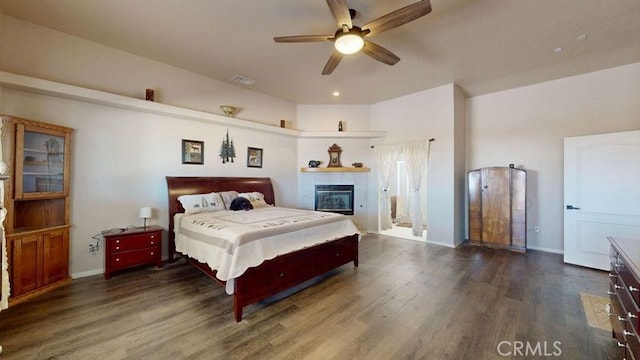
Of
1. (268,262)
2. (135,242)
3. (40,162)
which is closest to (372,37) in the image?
(268,262)

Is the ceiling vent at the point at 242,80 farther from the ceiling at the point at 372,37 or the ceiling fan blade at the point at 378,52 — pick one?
the ceiling fan blade at the point at 378,52

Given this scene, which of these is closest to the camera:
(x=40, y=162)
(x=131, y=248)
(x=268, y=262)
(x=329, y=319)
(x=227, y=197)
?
(x=329, y=319)

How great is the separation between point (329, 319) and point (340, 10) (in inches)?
116

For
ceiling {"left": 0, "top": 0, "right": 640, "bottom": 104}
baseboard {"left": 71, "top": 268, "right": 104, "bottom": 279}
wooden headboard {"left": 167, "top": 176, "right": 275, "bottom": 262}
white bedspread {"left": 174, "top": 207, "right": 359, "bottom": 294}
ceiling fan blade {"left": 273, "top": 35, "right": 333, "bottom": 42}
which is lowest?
baseboard {"left": 71, "top": 268, "right": 104, "bottom": 279}

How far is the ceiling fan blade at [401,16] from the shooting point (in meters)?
2.12

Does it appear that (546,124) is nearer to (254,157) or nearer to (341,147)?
(341,147)

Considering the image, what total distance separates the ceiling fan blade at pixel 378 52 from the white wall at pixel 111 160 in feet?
11.0

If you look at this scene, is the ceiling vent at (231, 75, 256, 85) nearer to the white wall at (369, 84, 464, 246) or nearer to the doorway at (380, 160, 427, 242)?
the white wall at (369, 84, 464, 246)

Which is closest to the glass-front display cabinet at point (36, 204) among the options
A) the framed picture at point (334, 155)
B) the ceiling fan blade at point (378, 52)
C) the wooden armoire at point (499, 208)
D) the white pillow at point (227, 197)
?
the white pillow at point (227, 197)

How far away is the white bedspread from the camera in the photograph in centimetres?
244

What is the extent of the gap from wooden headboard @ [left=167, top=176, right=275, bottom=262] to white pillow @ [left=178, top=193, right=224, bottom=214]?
17 cm

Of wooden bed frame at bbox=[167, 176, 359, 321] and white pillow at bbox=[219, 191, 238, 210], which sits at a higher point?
white pillow at bbox=[219, 191, 238, 210]

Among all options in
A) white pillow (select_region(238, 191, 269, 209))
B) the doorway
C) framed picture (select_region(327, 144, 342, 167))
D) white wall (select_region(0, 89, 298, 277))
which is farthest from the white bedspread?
framed picture (select_region(327, 144, 342, 167))

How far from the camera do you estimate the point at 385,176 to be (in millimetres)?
6039
